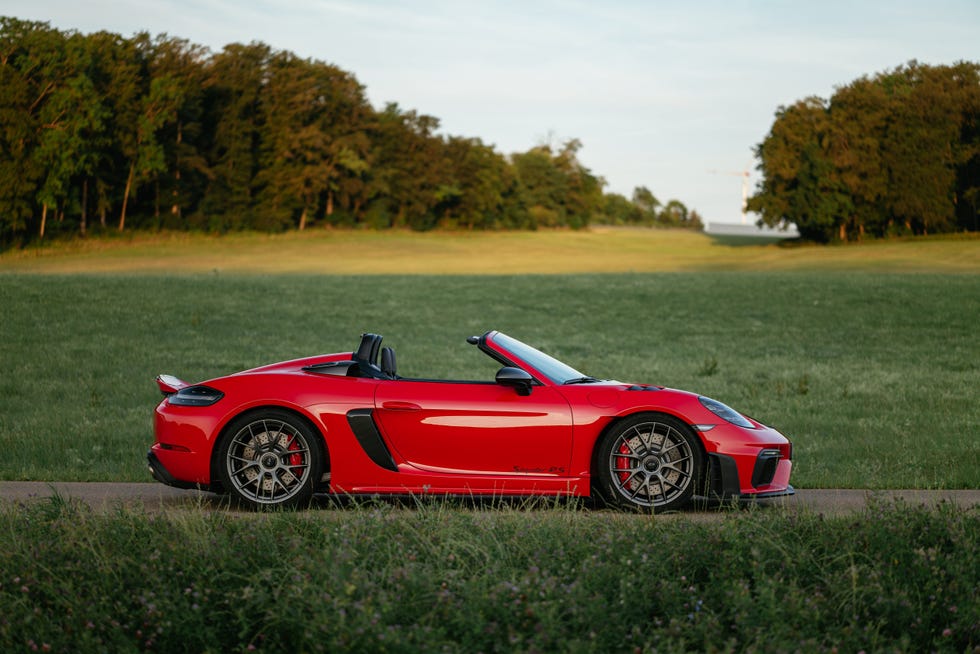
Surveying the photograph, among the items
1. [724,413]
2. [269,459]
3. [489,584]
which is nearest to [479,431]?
[269,459]

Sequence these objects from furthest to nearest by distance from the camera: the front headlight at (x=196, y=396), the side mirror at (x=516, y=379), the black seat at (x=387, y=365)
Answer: the black seat at (x=387, y=365) < the front headlight at (x=196, y=396) < the side mirror at (x=516, y=379)

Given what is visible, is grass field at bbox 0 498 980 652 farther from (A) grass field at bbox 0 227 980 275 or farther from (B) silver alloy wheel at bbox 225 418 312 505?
(A) grass field at bbox 0 227 980 275

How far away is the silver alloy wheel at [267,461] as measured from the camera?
795 cm

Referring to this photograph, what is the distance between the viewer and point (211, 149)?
77.5 meters

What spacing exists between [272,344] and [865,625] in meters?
19.7

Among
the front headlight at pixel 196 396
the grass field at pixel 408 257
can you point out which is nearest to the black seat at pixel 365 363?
the front headlight at pixel 196 396

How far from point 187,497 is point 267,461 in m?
1.26

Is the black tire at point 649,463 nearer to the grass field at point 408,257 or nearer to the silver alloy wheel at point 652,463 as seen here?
the silver alloy wheel at point 652,463

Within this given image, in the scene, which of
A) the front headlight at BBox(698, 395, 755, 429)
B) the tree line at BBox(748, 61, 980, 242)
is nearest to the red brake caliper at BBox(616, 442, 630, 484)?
the front headlight at BBox(698, 395, 755, 429)

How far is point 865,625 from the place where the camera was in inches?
199

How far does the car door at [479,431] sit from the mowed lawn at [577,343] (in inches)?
125

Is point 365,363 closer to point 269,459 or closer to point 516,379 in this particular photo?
point 269,459

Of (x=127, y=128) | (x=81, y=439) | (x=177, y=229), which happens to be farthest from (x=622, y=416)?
(x=177, y=229)

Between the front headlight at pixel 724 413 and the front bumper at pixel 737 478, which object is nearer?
the front bumper at pixel 737 478
